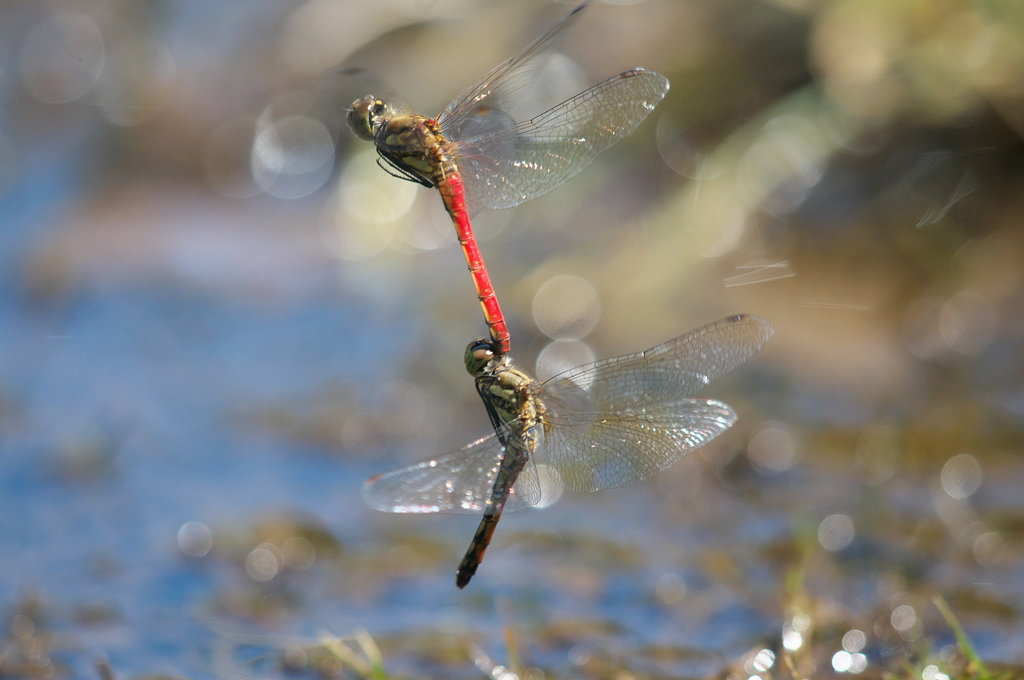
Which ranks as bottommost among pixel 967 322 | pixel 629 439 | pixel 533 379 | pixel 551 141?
pixel 967 322

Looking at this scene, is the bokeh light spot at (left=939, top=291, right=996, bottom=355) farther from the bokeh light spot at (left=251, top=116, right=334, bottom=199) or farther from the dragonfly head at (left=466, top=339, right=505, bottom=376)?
the bokeh light spot at (left=251, top=116, right=334, bottom=199)

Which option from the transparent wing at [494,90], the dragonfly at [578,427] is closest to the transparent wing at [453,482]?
the dragonfly at [578,427]

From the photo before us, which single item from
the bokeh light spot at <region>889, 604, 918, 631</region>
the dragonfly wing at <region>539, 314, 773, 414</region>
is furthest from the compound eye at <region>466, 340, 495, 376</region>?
the bokeh light spot at <region>889, 604, 918, 631</region>

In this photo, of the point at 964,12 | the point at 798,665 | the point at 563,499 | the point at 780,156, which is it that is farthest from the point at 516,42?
the point at 798,665

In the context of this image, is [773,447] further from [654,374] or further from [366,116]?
[366,116]

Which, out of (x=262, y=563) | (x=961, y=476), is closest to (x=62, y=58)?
(x=262, y=563)

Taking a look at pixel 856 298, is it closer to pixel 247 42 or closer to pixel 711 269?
pixel 711 269
